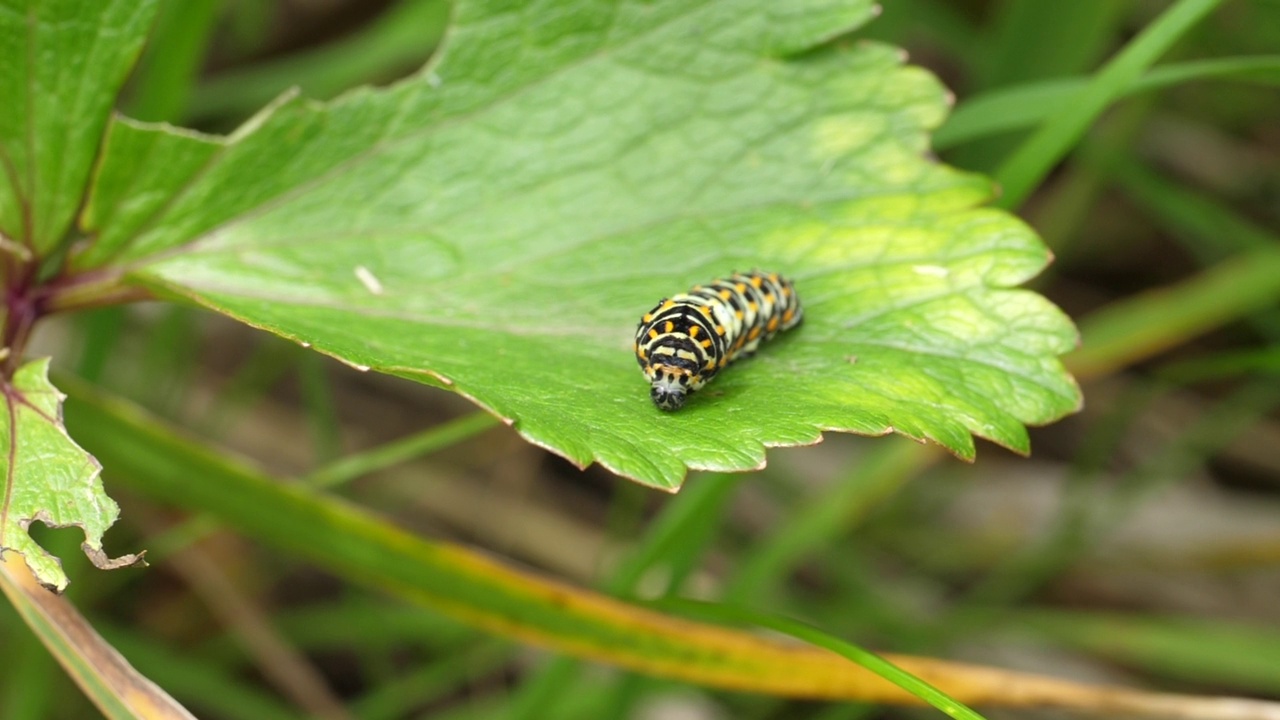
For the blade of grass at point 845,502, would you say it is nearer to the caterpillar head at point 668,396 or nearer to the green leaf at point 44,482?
the caterpillar head at point 668,396

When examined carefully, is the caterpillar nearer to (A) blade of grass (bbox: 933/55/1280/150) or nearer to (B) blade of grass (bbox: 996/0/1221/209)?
(B) blade of grass (bbox: 996/0/1221/209)

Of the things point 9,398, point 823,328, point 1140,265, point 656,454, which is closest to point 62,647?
point 9,398

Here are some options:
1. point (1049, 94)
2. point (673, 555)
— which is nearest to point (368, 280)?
point (673, 555)

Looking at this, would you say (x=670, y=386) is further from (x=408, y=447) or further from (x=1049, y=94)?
(x=1049, y=94)

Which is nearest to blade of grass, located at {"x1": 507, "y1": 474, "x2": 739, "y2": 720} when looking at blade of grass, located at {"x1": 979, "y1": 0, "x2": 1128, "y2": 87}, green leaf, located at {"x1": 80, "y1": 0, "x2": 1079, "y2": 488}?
green leaf, located at {"x1": 80, "y1": 0, "x2": 1079, "y2": 488}

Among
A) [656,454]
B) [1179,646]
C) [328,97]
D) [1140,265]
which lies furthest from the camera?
[1140,265]

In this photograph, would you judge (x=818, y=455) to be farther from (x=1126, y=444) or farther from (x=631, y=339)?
(x=631, y=339)
